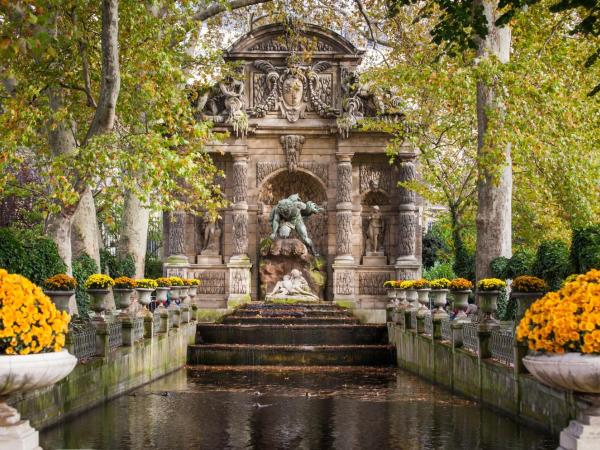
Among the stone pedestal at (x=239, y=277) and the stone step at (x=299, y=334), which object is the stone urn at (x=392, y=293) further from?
the stone pedestal at (x=239, y=277)

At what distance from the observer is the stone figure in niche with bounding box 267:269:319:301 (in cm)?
2664

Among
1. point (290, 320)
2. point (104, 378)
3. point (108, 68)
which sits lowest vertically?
point (104, 378)

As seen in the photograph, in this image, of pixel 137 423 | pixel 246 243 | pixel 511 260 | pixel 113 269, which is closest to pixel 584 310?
pixel 137 423

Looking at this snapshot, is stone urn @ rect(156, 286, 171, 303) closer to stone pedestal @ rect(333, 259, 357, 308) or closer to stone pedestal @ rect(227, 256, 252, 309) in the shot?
stone pedestal @ rect(227, 256, 252, 309)

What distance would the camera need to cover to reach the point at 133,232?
86.6 ft

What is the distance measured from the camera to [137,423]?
11.7 meters

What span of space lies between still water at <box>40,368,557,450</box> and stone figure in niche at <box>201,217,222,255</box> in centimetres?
1261

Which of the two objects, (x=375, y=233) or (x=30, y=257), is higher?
(x=375, y=233)

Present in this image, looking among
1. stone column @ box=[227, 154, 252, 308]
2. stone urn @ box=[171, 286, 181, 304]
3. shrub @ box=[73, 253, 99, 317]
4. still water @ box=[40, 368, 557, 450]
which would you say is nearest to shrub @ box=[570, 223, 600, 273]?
still water @ box=[40, 368, 557, 450]

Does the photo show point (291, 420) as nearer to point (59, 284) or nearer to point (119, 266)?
point (59, 284)

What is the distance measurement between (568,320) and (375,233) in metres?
22.4

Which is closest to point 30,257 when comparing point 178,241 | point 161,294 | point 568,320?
point 161,294

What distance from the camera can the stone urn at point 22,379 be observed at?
22.8ft

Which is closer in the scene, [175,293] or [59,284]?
[59,284]
